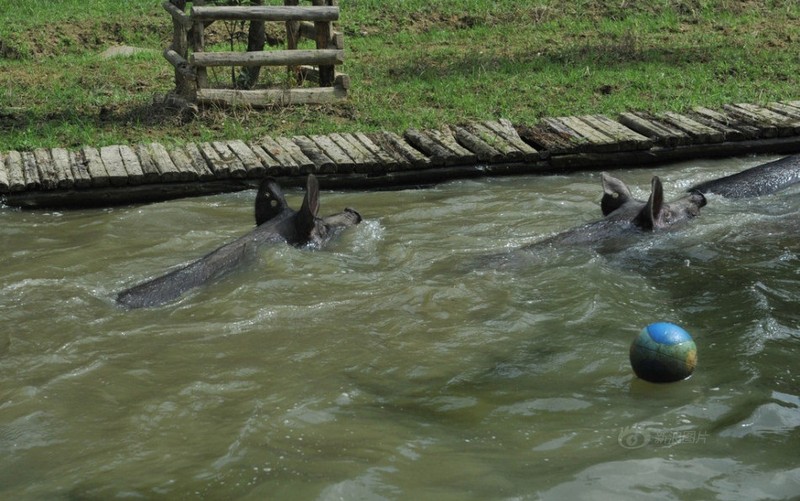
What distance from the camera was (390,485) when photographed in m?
4.72

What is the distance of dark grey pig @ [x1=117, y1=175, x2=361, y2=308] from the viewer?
733 centimetres

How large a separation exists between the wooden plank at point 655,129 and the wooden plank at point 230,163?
13.9 feet

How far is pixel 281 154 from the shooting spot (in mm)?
10625

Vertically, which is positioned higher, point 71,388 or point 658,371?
point 658,371

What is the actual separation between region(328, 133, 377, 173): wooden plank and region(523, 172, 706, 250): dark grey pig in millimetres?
2627

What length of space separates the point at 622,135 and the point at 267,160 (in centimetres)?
366

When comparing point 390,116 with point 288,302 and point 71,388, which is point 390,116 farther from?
point 71,388

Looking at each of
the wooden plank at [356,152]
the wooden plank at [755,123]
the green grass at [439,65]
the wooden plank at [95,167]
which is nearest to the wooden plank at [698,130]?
the wooden plank at [755,123]

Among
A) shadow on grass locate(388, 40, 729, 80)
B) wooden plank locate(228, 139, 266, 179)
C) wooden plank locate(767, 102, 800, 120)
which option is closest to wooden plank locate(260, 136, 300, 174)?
wooden plank locate(228, 139, 266, 179)

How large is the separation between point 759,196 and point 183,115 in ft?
20.4

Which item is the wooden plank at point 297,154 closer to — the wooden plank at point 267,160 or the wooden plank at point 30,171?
the wooden plank at point 267,160

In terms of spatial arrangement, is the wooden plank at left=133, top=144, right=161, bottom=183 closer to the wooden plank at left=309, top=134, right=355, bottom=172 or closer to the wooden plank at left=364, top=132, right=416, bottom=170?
the wooden plank at left=309, top=134, right=355, bottom=172

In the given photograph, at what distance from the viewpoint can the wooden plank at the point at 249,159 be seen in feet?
33.6

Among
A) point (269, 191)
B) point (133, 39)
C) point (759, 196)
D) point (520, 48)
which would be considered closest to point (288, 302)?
point (269, 191)
